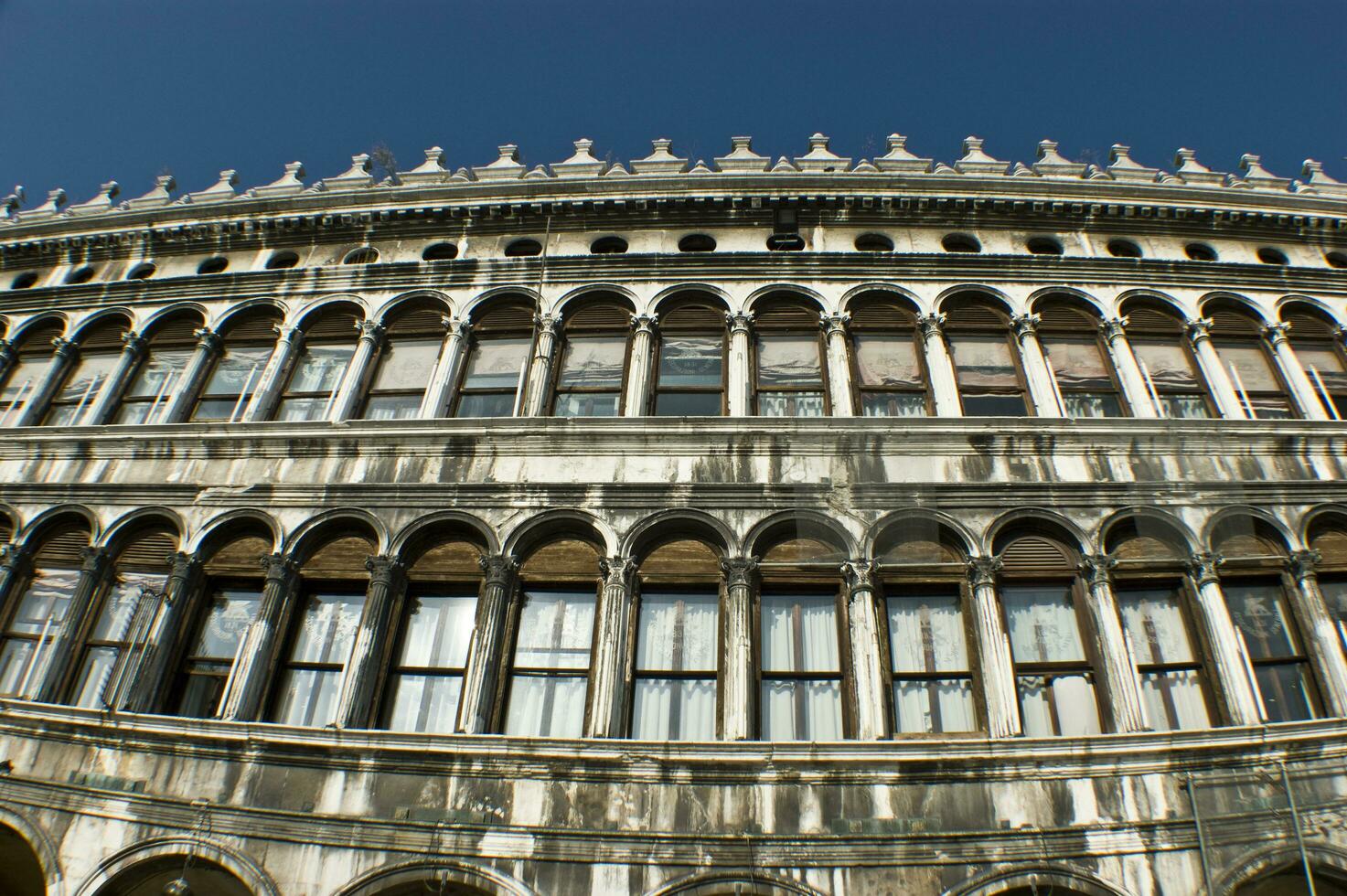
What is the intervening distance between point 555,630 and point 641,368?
3.95 metres

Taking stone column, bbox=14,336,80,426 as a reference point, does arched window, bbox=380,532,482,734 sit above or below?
below

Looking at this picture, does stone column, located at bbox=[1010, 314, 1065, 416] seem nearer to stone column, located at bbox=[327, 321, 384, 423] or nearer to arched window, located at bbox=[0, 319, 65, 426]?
stone column, located at bbox=[327, 321, 384, 423]

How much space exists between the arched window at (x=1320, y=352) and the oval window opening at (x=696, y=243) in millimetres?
8342

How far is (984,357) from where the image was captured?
43.7 ft

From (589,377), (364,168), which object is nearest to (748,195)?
(589,377)

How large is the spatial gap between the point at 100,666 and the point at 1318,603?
13543 millimetres

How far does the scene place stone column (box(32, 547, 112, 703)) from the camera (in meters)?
10.7

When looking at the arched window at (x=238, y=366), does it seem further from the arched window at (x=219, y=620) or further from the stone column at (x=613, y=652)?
the stone column at (x=613, y=652)

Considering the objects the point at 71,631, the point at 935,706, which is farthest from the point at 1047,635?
the point at 71,631

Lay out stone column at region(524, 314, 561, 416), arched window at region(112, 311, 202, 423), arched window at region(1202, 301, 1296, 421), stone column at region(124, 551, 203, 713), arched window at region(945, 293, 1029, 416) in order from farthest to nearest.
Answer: arched window at region(112, 311, 202, 423) → arched window at region(1202, 301, 1296, 421) → arched window at region(945, 293, 1029, 416) → stone column at region(524, 314, 561, 416) → stone column at region(124, 551, 203, 713)

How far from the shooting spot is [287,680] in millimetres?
10656

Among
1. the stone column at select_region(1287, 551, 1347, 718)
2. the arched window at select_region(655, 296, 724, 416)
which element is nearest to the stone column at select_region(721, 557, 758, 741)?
the arched window at select_region(655, 296, 724, 416)

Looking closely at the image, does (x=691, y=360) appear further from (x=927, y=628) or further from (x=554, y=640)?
(x=927, y=628)

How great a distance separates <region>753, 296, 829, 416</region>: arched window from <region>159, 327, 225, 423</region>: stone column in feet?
26.0
